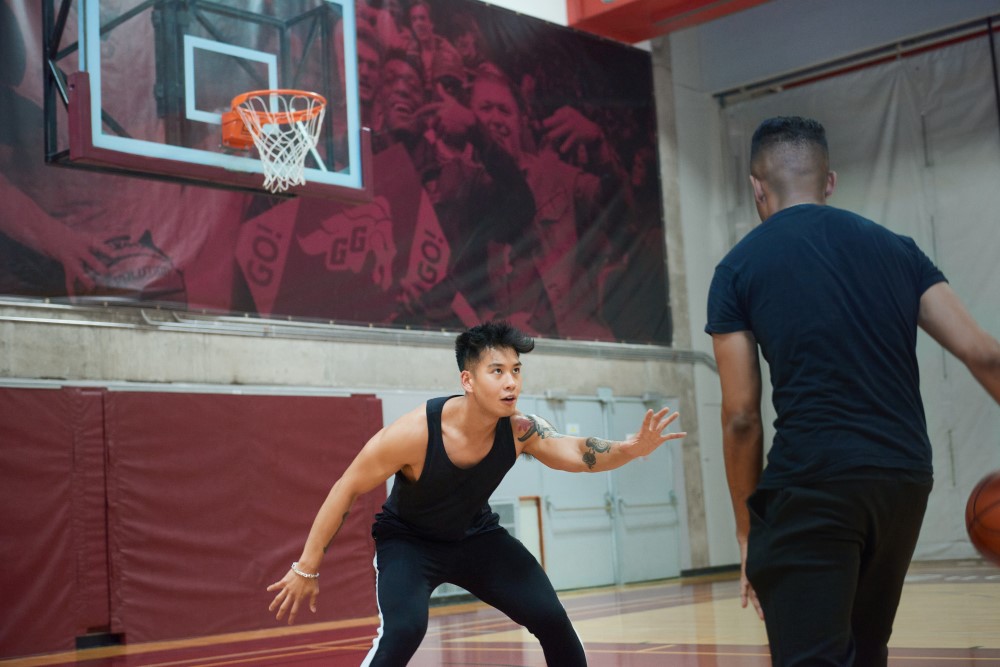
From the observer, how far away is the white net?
378 inches

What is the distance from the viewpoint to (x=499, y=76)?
15.1m

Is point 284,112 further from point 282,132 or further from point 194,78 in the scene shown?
point 194,78

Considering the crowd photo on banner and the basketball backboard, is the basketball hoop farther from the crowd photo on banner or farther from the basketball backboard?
the crowd photo on banner

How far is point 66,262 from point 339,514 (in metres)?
6.86

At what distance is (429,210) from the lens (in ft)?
45.6

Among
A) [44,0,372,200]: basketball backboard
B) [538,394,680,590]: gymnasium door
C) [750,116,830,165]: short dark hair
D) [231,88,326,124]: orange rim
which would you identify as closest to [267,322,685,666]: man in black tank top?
[750,116,830,165]: short dark hair

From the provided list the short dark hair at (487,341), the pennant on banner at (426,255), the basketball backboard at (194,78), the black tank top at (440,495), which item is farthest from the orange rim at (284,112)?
the black tank top at (440,495)

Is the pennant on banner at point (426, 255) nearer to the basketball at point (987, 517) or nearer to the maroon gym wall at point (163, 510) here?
the maroon gym wall at point (163, 510)

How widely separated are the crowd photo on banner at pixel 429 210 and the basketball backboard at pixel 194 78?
0.93 ft

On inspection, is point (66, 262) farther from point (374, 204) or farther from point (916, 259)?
point (916, 259)

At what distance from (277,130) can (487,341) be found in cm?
550

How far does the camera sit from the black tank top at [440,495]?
4.86m

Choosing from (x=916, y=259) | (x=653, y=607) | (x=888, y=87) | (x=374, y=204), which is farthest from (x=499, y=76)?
(x=916, y=259)

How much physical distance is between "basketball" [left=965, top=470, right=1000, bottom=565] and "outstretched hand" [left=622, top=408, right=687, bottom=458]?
1118mm
